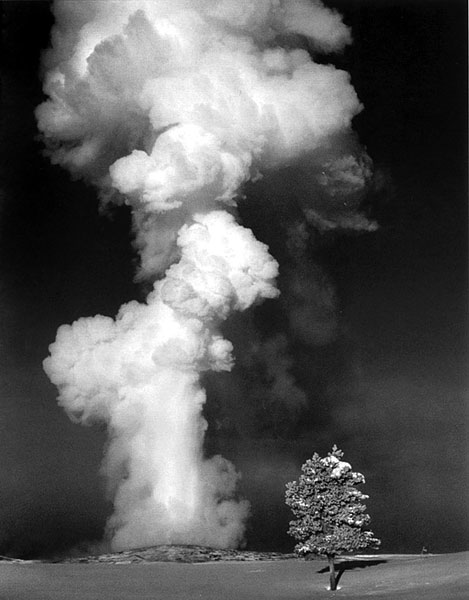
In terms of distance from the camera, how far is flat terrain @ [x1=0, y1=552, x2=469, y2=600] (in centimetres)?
4362

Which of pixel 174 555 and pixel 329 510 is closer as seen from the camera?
pixel 329 510

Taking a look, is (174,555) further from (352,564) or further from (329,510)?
(329,510)

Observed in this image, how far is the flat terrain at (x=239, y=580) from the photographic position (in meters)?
43.6

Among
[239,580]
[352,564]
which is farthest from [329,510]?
[352,564]

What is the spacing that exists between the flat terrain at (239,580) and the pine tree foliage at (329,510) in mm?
2432

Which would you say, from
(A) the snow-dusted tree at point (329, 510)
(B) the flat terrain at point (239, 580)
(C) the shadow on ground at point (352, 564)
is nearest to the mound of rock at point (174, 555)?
(B) the flat terrain at point (239, 580)

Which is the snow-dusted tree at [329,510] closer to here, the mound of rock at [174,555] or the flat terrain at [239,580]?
the flat terrain at [239,580]

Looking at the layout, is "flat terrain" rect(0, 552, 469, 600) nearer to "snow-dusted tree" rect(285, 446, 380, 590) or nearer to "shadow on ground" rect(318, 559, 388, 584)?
"shadow on ground" rect(318, 559, 388, 584)

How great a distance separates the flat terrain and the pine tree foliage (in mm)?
2432

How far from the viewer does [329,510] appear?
1693 inches

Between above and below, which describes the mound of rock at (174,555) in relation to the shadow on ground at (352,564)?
A: above

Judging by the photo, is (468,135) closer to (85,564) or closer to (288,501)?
(288,501)

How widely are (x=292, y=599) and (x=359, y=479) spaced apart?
269 inches

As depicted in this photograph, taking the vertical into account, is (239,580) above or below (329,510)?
below
